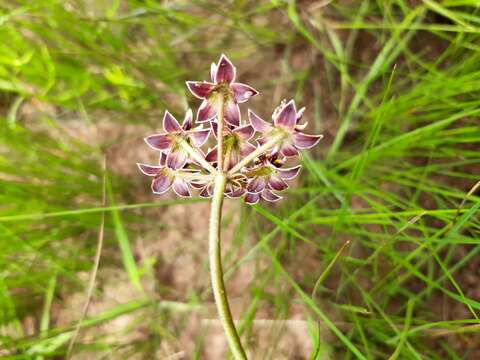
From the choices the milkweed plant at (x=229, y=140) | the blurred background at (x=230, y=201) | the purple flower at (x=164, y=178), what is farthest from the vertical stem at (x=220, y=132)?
the blurred background at (x=230, y=201)

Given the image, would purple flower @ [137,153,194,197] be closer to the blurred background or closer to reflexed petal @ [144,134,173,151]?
reflexed petal @ [144,134,173,151]

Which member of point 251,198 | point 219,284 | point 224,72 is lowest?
point 219,284

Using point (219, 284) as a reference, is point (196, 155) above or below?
above

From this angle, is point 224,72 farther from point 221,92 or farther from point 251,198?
point 251,198

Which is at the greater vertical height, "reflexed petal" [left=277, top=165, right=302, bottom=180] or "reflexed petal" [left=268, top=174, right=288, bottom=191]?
"reflexed petal" [left=277, top=165, right=302, bottom=180]

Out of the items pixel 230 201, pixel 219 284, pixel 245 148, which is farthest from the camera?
pixel 230 201

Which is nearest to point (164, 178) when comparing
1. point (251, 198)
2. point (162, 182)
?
point (162, 182)

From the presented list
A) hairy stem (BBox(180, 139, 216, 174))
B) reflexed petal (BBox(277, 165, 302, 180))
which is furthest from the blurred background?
hairy stem (BBox(180, 139, 216, 174))

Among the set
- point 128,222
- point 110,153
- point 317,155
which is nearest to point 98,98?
point 110,153
